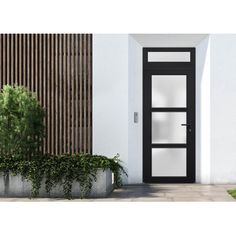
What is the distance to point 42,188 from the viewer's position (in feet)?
34.1

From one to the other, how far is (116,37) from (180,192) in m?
3.76

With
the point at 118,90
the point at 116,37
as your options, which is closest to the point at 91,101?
the point at 118,90

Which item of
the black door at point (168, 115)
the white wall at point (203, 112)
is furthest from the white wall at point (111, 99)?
the white wall at point (203, 112)

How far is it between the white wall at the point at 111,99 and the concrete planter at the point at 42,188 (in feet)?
6.31

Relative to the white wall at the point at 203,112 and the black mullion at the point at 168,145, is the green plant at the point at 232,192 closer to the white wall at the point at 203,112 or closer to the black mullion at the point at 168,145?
the white wall at the point at 203,112

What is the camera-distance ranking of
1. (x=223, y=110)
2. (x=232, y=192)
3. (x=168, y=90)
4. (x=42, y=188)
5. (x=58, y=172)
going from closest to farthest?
(x=58, y=172) < (x=42, y=188) < (x=232, y=192) < (x=223, y=110) < (x=168, y=90)

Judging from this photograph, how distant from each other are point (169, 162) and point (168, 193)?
2.08 meters

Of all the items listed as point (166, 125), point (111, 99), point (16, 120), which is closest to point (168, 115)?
point (166, 125)

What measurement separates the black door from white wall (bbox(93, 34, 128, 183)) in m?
0.68

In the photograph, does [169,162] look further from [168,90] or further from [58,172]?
[58,172]

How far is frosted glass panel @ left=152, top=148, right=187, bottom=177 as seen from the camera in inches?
511

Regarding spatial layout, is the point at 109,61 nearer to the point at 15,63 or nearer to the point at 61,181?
the point at 15,63

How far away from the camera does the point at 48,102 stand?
12.6m

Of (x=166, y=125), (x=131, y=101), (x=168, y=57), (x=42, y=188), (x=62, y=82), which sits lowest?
(x=42, y=188)
